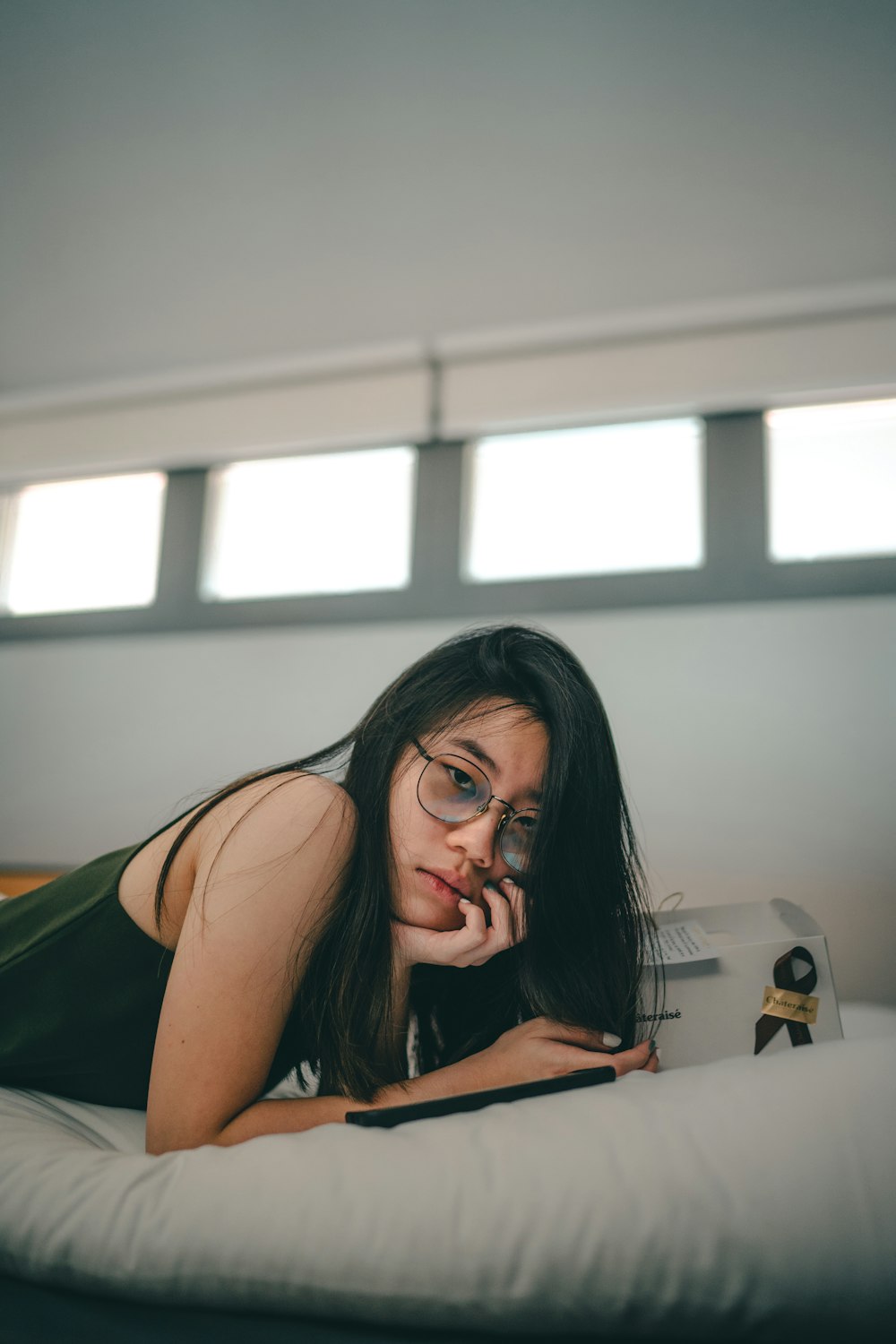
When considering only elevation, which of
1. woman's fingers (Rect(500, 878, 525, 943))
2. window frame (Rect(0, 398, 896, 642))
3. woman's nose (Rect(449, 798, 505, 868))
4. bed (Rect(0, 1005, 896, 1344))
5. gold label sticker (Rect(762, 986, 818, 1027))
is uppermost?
window frame (Rect(0, 398, 896, 642))

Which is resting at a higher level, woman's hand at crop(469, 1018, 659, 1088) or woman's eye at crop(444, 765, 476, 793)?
woman's eye at crop(444, 765, 476, 793)

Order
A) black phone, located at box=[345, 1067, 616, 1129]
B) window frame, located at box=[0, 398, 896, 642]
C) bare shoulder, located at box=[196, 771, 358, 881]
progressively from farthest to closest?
window frame, located at box=[0, 398, 896, 642]
bare shoulder, located at box=[196, 771, 358, 881]
black phone, located at box=[345, 1067, 616, 1129]

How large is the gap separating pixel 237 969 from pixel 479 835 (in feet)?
0.94

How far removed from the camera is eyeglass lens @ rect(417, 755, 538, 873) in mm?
885

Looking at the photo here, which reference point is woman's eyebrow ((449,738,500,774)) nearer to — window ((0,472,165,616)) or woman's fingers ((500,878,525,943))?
woman's fingers ((500,878,525,943))

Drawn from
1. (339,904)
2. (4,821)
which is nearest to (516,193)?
(339,904)

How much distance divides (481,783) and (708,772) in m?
1.00

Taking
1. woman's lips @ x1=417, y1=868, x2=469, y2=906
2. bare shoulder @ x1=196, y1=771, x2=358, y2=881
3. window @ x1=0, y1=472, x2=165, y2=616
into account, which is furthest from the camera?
window @ x1=0, y1=472, x2=165, y2=616

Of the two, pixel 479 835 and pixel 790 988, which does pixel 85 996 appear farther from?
pixel 790 988

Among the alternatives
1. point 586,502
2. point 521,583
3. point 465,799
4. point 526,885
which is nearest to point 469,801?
point 465,799

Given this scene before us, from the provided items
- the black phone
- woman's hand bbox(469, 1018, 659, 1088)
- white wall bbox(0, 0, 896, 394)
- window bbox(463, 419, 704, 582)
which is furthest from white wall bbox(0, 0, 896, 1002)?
the black phone

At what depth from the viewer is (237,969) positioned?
2.42ft

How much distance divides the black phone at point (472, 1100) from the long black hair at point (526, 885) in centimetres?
13

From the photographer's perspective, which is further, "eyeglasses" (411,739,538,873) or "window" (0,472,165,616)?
"window" (0,472,165,616)
